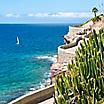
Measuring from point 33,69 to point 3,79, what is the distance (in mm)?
7143

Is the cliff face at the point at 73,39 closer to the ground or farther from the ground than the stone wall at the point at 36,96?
farther from the ground

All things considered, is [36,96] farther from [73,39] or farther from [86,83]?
[73,39]

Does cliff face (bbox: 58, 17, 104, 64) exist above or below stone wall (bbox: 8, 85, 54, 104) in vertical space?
above

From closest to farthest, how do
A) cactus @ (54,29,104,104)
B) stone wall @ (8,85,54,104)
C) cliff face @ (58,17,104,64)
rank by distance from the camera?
cactus @ (54,29,104,104), stone wall @ (8,85,54,104), cliff face @ (58,17,104,64)

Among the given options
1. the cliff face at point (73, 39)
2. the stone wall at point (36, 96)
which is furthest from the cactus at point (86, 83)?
the cliff face at point (73, 39)

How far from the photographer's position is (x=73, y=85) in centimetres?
1853

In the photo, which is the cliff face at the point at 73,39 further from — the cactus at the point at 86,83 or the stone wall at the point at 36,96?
the cactus at the point at 86,83

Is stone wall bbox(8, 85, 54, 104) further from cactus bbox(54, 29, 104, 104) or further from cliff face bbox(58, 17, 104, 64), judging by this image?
cliff face bbox(58, 17, 104, 64)

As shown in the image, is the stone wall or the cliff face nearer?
the stone wall

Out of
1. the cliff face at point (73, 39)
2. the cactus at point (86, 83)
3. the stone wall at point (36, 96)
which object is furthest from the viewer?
the cliff face at point (73, 39)

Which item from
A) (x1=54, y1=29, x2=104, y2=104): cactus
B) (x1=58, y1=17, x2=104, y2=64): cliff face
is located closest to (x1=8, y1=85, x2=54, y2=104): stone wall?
(x1=54, y1=29, x2=104, y2=104): cactus

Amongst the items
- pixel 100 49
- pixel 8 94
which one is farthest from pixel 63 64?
pixel 100 49

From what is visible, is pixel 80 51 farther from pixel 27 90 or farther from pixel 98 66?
pixel 27 90

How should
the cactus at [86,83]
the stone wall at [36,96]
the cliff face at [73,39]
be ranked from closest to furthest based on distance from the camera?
1. the cactus at [86,83]
2. the stone wall at [36,96]
3. the cliff face at [73,39]
